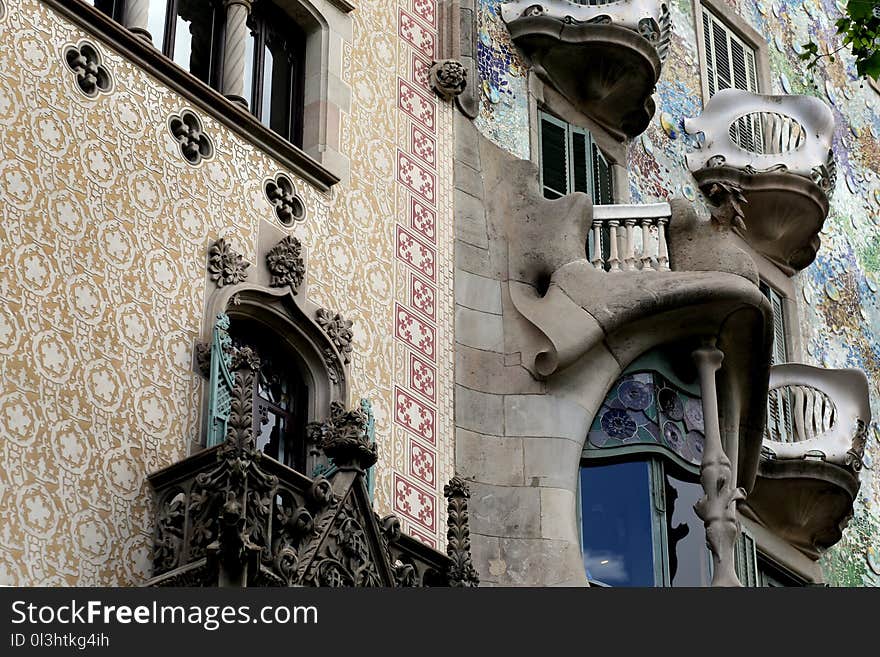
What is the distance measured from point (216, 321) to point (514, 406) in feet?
10.7

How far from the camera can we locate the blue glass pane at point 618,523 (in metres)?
15.3

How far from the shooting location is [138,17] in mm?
13672

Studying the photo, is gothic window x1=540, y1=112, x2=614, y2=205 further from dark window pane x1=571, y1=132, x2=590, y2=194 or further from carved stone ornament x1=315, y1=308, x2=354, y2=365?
carved stone ornament x1=315, y1=308, x2=354, y2=365

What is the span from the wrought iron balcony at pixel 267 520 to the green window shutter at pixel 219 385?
0.10m

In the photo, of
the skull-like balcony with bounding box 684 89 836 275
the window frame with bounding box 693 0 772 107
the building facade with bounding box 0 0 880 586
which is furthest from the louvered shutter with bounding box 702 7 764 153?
the building facade with bounding box 0 0 880 586

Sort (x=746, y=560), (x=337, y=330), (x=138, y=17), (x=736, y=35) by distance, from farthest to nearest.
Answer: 1. (x=736, y=35)
2. (x=746, y=560)
3. (x=337, y=330)
4. (x=138, y=17)

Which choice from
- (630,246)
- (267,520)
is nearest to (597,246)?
(630,246)

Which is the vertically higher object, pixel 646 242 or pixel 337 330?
pixel 646 242

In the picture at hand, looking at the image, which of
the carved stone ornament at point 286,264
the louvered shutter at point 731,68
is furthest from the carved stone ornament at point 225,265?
the louvered shutter at point 731,68

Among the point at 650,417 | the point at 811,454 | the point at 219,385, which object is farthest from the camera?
the point at 811,454

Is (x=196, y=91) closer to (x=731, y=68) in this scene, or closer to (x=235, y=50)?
(x=235, y=50)

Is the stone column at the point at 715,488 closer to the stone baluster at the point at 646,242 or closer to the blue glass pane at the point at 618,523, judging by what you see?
the blue glass pane at the point at 618,523

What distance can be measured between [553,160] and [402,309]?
3.43 meters

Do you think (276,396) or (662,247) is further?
(662,247)
